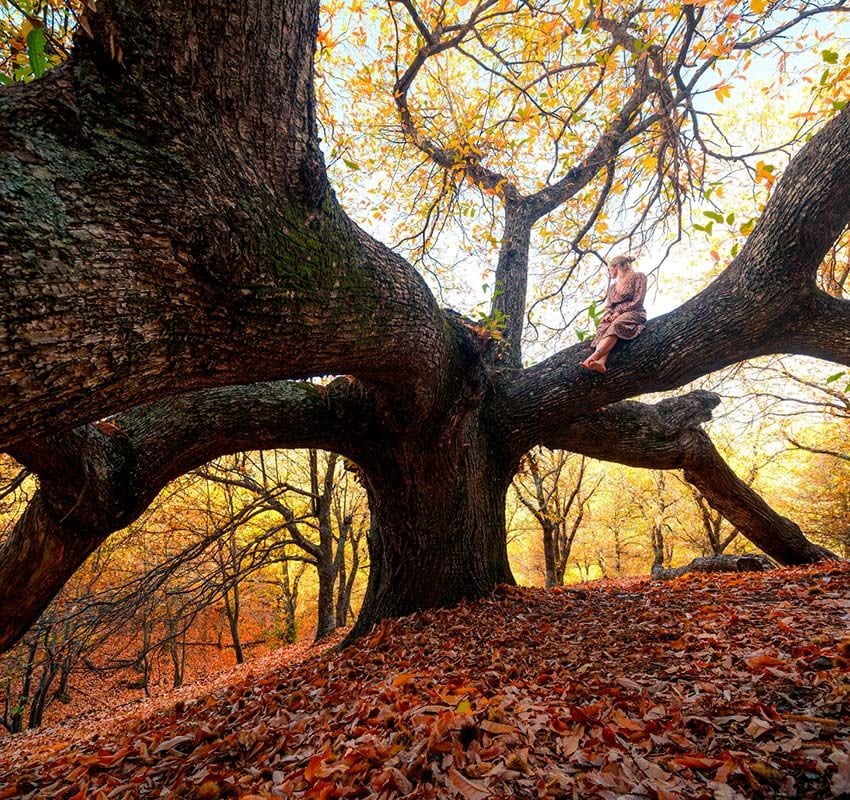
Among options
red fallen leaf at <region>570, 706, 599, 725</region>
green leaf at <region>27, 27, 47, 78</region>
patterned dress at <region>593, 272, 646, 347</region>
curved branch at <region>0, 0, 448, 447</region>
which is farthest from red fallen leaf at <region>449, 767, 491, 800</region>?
patterned dress at <region>593, 272, 646, 347</region>

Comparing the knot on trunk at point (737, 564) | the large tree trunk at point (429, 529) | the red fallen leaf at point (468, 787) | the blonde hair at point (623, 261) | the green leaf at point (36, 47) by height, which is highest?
the blonde hair at point (623, 261)

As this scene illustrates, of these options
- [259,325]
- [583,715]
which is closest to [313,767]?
[583,715]

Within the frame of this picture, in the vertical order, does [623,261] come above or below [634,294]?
above

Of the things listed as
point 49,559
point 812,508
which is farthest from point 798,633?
point 812,508

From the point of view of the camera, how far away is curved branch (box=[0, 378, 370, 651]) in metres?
2.73

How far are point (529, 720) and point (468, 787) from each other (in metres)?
0.52

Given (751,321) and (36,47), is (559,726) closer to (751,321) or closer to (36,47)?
(36,47)

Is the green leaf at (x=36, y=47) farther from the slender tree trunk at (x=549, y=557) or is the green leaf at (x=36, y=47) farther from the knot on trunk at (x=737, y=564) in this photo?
the slender tree trunk at (x=549, y=557)

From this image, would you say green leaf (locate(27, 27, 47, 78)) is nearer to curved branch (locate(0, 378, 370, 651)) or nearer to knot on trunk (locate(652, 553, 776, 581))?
curved branch (locate(0, 378, 370, 651))

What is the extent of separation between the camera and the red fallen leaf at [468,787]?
145 cm

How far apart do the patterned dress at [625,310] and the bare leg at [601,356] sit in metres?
0.07

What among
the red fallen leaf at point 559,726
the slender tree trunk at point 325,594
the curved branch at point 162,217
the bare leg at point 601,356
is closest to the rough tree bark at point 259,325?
the curved branch at point 162,217

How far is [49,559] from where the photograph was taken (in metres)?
2.96

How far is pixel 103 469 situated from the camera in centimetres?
283
